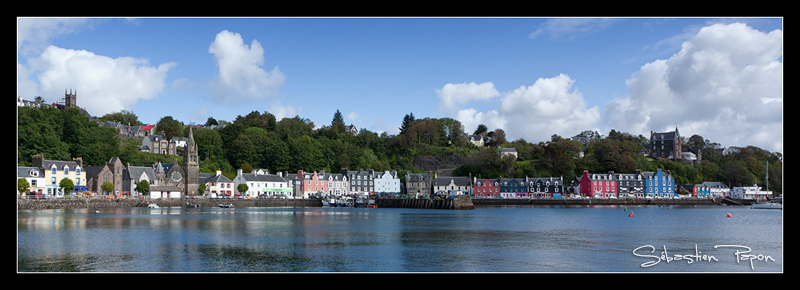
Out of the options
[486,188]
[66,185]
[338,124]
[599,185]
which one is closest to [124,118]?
[338,124]

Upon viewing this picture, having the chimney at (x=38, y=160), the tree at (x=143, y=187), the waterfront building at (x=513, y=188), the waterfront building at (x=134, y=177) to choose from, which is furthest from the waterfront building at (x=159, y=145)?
the waterfront building at (x=513, y=188)

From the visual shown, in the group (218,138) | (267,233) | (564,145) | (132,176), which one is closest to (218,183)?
(132,176)

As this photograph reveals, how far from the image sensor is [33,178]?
2283 inches

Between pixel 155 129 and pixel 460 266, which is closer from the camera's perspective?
pixel 460 266

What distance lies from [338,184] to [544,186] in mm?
35041

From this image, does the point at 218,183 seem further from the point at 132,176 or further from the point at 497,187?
the point at 497,187

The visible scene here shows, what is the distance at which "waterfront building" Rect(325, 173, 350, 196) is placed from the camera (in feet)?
306

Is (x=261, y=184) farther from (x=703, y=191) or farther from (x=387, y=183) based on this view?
(x=703, y=191)

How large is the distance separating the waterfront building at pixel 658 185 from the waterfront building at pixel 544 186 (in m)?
13.9

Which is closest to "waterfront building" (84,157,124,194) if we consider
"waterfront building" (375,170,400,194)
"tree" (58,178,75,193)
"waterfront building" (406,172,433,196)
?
"tree" (58,178,75,193)

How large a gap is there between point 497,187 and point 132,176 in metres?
57.0
